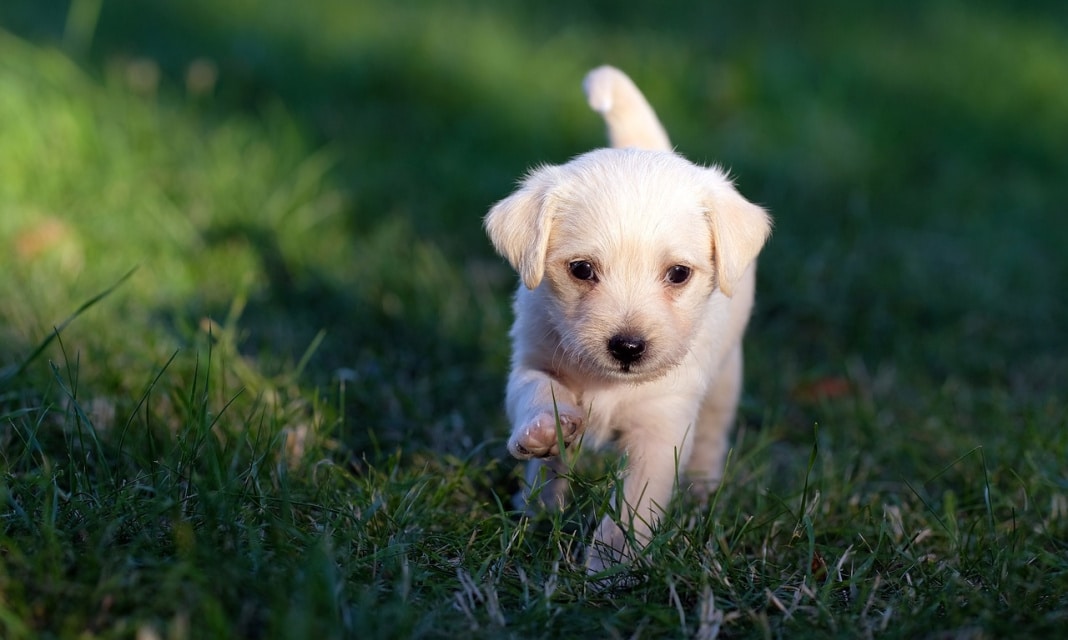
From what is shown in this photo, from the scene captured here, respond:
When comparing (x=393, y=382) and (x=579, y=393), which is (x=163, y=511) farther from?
(x=393, y=382)

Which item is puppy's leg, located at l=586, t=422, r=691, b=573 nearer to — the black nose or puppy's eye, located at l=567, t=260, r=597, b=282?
the black nose

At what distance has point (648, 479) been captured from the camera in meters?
2.91

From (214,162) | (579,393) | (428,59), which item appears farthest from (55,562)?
(428,59)

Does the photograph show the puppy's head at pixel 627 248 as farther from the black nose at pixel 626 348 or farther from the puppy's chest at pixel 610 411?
the puppy's chest at pixel 610 411

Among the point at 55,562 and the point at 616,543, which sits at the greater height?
the point at 55,562

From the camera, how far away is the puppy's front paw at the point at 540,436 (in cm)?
268

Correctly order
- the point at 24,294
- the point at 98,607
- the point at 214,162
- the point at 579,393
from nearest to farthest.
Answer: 1. the point at 98,607
2. the point at 579,393
3. the point at 24,294
4. the point at 214,162

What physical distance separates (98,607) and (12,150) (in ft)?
12.2

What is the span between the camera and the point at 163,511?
229cm

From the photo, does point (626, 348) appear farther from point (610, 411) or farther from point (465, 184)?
point (465, 184)

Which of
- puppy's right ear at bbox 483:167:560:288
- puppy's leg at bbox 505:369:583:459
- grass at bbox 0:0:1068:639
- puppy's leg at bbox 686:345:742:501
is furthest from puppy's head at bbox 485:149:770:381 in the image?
puppy's leg at bbox 686:345:742:501

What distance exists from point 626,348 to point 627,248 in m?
0.26

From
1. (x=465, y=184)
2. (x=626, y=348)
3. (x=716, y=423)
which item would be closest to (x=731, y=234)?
(x=626, y=348)

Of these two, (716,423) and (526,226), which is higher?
(526,226)
